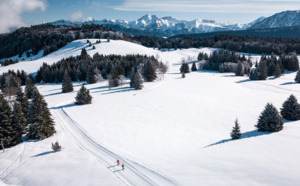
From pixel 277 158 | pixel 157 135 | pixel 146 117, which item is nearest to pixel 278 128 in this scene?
pixel 277 158

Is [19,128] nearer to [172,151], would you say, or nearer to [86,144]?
[86,144]

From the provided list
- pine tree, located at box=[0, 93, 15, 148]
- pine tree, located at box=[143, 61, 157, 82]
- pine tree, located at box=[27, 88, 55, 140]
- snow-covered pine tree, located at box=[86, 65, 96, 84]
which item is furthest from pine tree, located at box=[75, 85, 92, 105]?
pine tree, located at box=[143, 61, 157, 82]

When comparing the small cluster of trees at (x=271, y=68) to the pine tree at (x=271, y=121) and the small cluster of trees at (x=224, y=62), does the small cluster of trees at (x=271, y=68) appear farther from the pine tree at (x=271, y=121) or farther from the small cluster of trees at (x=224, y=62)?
the pine tree at (x=271, y=121)

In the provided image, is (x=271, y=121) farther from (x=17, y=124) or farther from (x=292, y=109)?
(x=17, y=124)

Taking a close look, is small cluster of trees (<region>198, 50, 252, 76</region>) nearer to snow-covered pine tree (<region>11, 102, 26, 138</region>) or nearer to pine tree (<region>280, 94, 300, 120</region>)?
pine tree (<region>280, 94, 300, 120</region>)

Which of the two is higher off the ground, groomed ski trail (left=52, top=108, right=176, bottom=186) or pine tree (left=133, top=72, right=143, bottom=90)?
pine tree (left=133, top=72, right=143, bottom=90)

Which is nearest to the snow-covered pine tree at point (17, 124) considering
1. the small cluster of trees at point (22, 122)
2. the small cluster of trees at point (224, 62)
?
the small cluster of trees at point (22, 122)

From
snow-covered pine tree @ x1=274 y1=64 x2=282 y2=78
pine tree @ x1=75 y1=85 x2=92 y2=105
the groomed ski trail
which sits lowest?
the groomed ski trail
